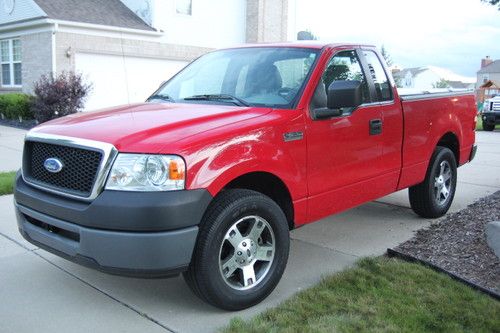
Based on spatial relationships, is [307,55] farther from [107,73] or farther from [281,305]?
[107,73]

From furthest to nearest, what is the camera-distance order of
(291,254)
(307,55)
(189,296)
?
A: (291,254) → (307,55) → (189,296)

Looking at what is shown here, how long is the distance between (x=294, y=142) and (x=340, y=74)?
1111 millimetres

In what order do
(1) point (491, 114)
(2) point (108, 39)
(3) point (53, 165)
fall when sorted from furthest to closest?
(1) point (491, 114)
(2) point (108, 39)
(3) point (53, 165)

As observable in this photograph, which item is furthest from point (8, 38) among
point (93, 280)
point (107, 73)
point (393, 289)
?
point (393, 289)

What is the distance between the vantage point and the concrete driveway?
3.63 m

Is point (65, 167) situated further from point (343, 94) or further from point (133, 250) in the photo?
point (343, 94)

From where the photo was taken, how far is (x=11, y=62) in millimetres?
20312

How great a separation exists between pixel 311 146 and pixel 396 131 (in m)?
1.45

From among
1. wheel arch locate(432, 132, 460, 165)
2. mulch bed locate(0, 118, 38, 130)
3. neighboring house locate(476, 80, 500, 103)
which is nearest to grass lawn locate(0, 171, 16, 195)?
wheel arch locate(432, 132, 460, 165)

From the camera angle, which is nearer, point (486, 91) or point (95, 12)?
point (95, 12)

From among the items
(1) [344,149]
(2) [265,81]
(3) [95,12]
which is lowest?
(1) [344,149]

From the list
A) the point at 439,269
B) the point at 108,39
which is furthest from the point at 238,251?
the point at 108,39

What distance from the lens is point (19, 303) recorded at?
3926 millimetres

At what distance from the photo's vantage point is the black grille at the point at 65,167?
3.45 m
